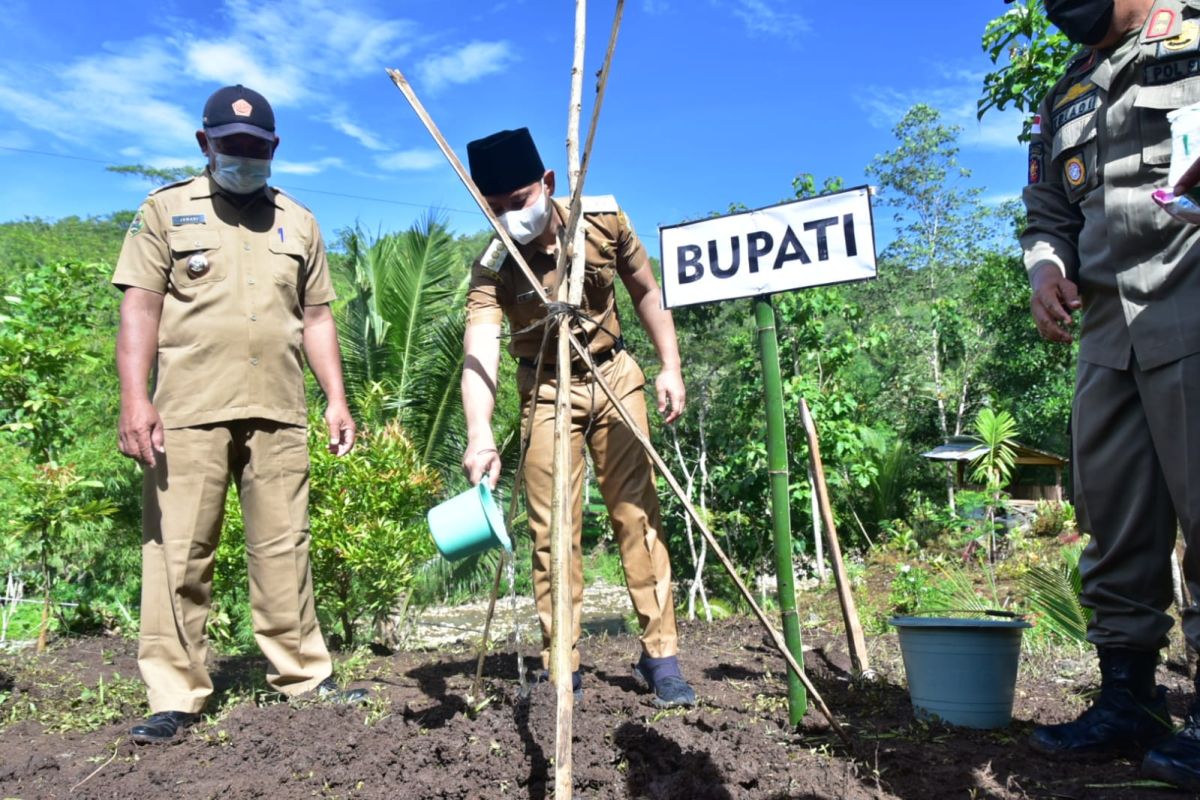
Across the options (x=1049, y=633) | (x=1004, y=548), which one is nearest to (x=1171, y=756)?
→ (x=1049, y=633)

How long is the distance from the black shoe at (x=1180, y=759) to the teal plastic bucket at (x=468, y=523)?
172cm

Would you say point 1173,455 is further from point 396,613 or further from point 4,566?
point 4,566

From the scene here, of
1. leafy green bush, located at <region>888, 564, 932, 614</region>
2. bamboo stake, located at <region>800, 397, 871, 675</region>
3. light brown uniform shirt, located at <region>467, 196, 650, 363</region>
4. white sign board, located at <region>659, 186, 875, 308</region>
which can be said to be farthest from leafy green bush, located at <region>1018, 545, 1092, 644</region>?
light brown uniform shirt, located at <region>467, 196, 650, 363</region>

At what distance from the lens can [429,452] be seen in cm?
886

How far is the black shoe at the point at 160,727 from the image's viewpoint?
2830mm

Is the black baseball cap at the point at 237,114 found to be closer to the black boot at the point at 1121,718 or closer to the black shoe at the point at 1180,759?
the black boot at the point at 1121,718

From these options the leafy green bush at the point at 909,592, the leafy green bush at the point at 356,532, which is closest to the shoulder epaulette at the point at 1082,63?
the leafy green bush at the point at 909,592

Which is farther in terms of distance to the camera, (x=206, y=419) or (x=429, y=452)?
(x=429, y=452)

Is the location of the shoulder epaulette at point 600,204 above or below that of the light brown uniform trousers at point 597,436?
above

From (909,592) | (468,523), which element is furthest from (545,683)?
(909,592)

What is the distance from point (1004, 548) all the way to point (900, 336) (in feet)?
30.5

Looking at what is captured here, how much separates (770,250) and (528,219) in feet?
2.73

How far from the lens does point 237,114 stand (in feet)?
10.3

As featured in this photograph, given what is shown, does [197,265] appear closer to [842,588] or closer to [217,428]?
[217,428]
